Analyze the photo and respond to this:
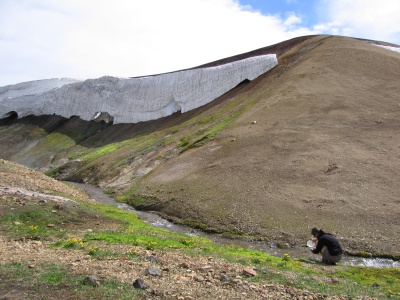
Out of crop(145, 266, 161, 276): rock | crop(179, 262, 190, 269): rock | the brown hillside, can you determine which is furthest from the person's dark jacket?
crop(145, 266, 161, 276): rock

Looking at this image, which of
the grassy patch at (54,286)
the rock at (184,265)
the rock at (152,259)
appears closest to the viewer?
the grassy patch at (54,286)

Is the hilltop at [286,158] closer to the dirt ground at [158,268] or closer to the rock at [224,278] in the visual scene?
the dirt ground at [158,268]

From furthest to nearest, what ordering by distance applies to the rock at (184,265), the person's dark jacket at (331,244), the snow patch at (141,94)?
the snow patch at (141,94) < the person's dark jacket at (331,244) < the rock at (184,265)

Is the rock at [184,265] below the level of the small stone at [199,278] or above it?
below

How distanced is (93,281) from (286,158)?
27.2m

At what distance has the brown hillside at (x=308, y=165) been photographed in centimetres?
2866

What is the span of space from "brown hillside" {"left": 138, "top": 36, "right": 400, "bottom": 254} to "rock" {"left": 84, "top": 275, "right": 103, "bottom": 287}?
16669 millimetres

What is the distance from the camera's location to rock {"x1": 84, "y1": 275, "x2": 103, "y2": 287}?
12.0m

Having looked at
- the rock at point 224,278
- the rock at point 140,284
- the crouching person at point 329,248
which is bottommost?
the crouching person at point 329,248

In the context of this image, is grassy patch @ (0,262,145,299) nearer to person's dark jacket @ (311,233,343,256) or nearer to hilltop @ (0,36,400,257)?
person's dark jacket @ (311,233,343,256)

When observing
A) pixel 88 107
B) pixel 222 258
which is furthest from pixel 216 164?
pixel 88 107

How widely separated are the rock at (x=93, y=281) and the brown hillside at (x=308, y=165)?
16.7 meters

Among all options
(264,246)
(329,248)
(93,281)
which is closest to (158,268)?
(93,281)

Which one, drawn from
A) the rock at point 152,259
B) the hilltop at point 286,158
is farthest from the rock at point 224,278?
the hilltop at point 286,158
